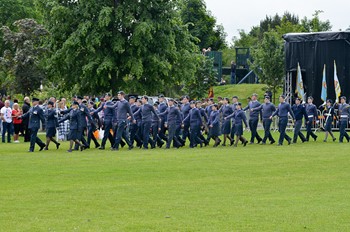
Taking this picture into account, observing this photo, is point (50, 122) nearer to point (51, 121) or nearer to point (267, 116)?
point (51, 121)

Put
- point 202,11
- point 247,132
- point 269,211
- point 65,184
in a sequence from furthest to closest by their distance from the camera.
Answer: point 202,11 → point 247,132 → point 65,184 → point 269,211

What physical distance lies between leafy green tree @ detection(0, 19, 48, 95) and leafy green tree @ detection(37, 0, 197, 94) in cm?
80

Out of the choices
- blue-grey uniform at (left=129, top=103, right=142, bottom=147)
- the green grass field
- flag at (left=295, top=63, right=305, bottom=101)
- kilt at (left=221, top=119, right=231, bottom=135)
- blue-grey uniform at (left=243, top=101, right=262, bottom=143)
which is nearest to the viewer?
the green grass field

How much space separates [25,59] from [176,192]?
112ft

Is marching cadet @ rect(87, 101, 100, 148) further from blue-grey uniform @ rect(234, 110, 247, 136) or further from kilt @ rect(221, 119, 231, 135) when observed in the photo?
blue-grey uniform @ rect(234, 110, 247, 136)

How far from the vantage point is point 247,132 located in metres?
49.9

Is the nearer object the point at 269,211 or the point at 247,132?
the point at 269,211

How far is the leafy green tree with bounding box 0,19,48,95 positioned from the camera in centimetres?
5178

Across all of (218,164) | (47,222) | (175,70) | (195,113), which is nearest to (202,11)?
(175,70)

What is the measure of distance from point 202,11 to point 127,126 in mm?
59403

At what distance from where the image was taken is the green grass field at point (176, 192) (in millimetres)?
14547

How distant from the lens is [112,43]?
2002 inches

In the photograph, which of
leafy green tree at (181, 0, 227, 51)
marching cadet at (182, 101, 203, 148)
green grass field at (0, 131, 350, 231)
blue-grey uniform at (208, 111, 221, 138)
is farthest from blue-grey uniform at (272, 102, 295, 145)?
leafy green tree at (181, 0, 227, 51)

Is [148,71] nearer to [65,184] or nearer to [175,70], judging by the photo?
[175,70]
